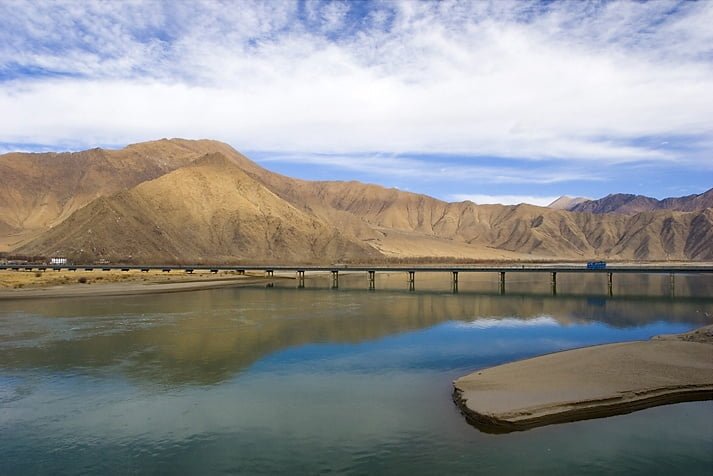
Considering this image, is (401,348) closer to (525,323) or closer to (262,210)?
(525,323)

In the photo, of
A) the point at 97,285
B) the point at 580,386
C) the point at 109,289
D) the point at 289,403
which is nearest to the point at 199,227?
the point at 97,285

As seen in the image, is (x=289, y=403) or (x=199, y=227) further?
(x=199, y=227)

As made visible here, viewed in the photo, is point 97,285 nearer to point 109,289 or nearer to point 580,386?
point 109,289

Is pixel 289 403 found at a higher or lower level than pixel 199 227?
lower

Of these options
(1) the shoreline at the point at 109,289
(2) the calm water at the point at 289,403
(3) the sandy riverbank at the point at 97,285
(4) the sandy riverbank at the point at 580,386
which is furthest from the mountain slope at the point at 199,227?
(4) the sandy riverbank at the point at 580,386

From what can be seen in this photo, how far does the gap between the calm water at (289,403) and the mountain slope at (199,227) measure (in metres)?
91.3

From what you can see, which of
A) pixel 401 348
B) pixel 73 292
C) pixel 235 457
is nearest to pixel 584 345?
pixel 401 348

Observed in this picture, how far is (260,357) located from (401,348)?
24.3ft

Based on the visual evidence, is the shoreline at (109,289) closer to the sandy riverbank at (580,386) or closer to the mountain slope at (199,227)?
the mountain slope at (199,227)

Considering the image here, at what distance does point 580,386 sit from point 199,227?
5318 inches

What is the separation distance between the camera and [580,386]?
19.4m

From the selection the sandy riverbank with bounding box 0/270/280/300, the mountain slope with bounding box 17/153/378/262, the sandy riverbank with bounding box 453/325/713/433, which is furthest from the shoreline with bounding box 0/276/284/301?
the sandy riverbank with bounding box 453/325/713/433

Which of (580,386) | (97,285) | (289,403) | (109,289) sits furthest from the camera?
(97,285)

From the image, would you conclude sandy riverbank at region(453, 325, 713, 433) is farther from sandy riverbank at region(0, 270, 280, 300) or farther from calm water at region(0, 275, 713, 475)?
sandy riverbank at region(0, 270, 280, 300)
